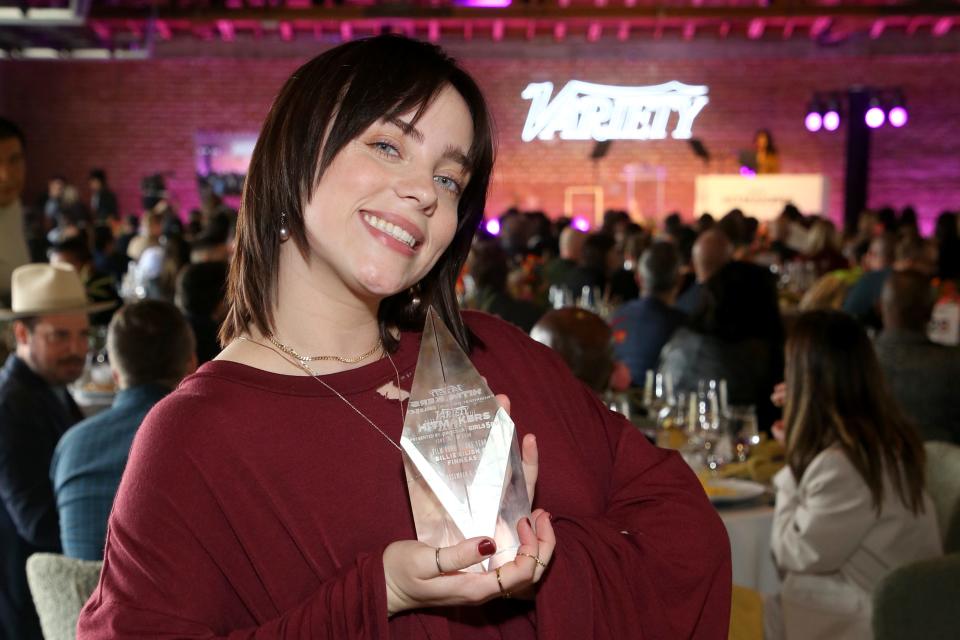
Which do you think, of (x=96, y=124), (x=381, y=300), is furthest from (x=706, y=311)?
(x=96, y=124)

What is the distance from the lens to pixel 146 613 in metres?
1.12

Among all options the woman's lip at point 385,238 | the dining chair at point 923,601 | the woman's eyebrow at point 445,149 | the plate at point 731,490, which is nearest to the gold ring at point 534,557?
the woman's lip at point 385,238

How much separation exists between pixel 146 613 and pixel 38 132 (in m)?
16.5

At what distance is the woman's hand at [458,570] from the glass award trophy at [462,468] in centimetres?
2

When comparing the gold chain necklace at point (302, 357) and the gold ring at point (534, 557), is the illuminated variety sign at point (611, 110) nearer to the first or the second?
the gold chain necklace at point (302, 357)

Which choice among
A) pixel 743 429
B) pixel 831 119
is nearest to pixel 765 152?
pixel 831 119

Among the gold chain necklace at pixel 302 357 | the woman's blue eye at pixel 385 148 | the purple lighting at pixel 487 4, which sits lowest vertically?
the gold chain necklace at pixel 302 357

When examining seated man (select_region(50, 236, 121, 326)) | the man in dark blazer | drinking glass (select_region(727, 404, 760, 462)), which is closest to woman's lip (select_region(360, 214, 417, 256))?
drinking glass (select_region(727, 404, 760, 462))

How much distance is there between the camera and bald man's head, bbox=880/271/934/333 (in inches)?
183

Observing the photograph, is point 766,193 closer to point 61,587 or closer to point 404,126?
point 61,587

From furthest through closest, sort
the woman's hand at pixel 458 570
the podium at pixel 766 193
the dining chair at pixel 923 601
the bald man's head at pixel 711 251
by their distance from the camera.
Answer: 1. the podium at pixel 766 193
2. the bald man's head at pixel 711 251
3. the dining chair at pixel 923 601
4. the woman's hand at pixel 458 570

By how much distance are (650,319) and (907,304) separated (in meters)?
1.54

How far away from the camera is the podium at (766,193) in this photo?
47.6 feet

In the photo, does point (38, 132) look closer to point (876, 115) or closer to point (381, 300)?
point (876, 115)
